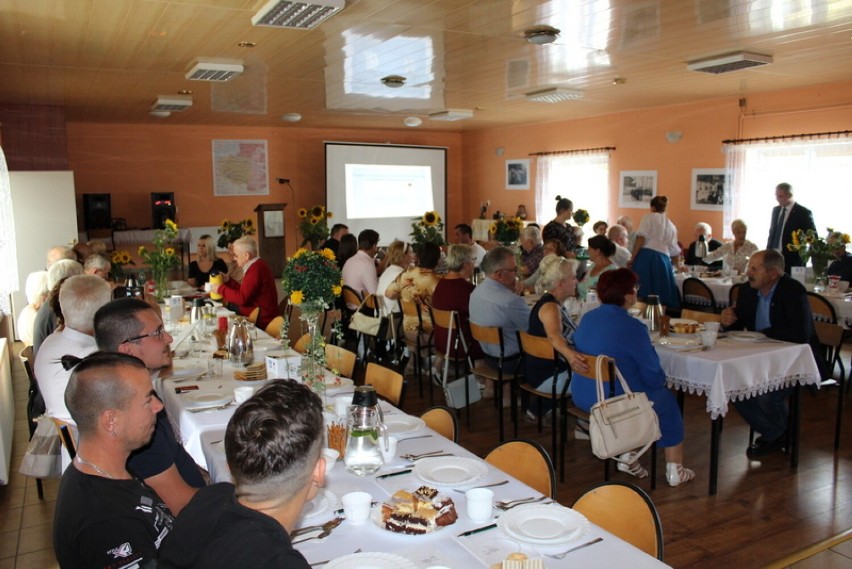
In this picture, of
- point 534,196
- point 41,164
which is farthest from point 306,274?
point 534,196

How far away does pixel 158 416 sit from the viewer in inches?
101

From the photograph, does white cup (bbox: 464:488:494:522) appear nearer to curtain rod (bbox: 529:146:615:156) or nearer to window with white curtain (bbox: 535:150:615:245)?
window with white curtain (bbox: 535:150:615:245)

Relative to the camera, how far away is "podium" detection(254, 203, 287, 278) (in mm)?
13555

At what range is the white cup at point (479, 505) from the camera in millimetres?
2123

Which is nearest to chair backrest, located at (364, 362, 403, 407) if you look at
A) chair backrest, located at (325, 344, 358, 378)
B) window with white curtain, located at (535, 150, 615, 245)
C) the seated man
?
chair backrest, located at (325, 344, 358, 378)

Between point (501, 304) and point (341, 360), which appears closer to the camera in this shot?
point (341, 360)

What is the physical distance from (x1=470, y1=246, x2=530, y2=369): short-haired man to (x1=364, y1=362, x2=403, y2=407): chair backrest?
61.4 inches

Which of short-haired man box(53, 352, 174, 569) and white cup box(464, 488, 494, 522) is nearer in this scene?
short-haired man box(53, 352, 174, 569)

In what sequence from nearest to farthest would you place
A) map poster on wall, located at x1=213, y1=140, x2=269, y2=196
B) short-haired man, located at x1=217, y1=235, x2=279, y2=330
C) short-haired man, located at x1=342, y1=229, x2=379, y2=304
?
short-haired man, located at x1=217, y1=235, x2=279, y2=330, short-haired man, located at x1=342, y1=229, x2=379, y2=304, map poster on wall, located at x1=213, y1=140, x2=269, y2=196

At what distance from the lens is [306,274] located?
3.30 meters

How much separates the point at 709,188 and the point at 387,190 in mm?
7439

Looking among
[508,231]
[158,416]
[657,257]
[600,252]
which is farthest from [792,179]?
[158,416]

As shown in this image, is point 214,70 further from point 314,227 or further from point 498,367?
point 498,367

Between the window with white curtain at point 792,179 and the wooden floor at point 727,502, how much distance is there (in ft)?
14.2
